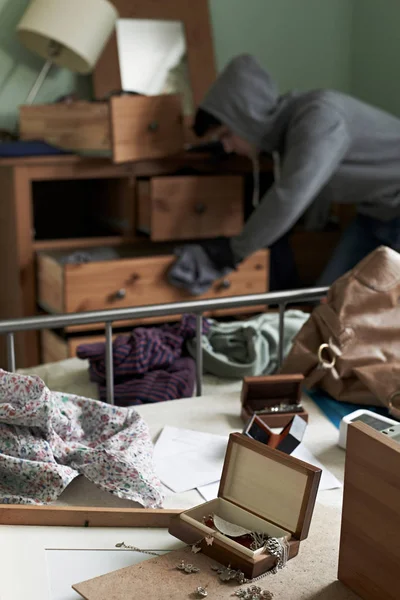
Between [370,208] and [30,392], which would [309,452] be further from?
[370,208]

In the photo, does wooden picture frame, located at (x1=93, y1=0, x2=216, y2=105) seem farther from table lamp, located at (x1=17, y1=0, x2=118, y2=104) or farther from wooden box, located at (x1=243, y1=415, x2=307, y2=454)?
wooden box, located at (x1=243, y1=415, x2=307, y2=454)

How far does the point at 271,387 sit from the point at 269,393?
2 cm

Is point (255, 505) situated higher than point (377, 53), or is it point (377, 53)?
point (377, 53)

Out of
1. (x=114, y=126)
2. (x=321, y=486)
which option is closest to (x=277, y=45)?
(x=114, y=126)

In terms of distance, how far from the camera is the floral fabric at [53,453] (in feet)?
4.32

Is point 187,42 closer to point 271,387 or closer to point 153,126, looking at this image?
point 153,126

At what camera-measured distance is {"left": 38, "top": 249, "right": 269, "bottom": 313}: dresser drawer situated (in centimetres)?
260

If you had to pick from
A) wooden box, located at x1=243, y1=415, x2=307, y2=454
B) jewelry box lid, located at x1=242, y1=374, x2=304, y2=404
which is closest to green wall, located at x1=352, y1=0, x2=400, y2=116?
jewelry box lid, located at x1=242, y1=374, x2=304, y2=404

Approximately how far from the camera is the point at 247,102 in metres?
2.73

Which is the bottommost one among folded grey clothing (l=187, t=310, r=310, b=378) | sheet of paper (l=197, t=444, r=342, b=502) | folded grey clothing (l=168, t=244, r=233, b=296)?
folded grey clothing (l=168, t=244, r=233, b=296)

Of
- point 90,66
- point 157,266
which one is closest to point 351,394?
point 157,266

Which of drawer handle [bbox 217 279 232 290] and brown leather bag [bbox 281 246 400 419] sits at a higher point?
brown leather bag [bbox 281 246 400 419]

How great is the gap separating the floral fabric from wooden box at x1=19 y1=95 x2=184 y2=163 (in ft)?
4.58

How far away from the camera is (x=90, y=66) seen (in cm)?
288
